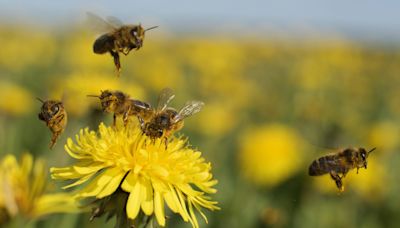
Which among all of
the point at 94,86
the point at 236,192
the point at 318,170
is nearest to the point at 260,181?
the point at 236,192

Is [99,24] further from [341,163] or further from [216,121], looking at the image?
[216,121]

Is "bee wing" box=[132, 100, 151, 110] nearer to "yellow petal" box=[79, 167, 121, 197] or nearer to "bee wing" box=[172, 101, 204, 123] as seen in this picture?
"bee wing" box=[172, 101, 204, 123]

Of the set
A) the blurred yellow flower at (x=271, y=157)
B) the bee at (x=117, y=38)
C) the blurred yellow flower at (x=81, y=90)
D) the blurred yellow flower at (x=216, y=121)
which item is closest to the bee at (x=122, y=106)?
the bee at (x=117, y=38)

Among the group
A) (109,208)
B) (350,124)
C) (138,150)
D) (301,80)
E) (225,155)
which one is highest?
(301,80)

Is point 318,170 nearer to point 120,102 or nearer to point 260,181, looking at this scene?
point 120,102

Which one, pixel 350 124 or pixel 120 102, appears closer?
pixel 120 102

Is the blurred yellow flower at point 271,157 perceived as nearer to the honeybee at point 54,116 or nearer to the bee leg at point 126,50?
the bee leg at point 126,50

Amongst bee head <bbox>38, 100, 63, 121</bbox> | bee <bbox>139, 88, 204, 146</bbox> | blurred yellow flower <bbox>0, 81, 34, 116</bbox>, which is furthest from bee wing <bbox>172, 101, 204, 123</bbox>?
blurred yellow flower <bbox>0, 81, 34, 116</bbox>
